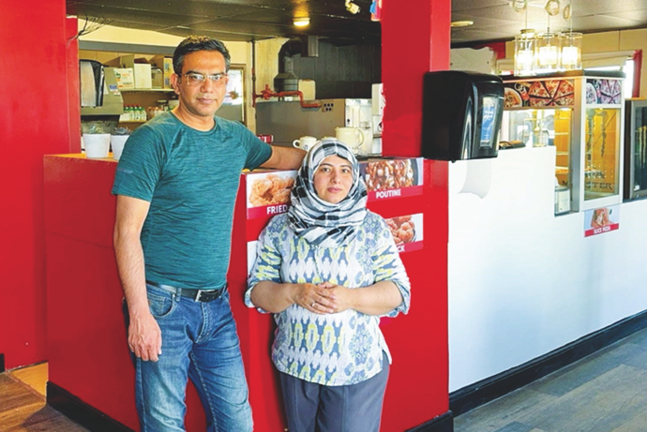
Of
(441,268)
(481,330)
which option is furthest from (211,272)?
(481,330)

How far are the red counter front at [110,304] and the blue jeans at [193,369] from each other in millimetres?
381

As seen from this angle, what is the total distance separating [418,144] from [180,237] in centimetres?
127

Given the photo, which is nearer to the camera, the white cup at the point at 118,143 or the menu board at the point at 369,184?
the menu board at the point at 369,184

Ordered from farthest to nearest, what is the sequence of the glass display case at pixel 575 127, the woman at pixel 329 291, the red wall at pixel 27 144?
the glass display case at pixel 575 127, the red wall at pixel 27 144, the woman at pixel 329 291

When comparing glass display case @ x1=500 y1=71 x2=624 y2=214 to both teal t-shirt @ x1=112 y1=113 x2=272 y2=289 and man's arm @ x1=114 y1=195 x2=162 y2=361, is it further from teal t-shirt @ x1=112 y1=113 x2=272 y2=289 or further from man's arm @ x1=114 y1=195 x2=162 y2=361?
man's arm @ x1=114 y1=195 x2=162 y2=361

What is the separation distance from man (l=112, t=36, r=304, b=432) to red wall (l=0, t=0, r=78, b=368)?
2059mm

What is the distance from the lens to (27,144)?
393cm

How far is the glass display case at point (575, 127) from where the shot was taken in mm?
4180

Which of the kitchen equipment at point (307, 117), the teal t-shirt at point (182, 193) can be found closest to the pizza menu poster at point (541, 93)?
the teal t-shirt at point (182, 193)

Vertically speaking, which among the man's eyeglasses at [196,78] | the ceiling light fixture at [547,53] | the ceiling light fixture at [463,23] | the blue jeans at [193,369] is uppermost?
the ceiling light fixture at [463,23]

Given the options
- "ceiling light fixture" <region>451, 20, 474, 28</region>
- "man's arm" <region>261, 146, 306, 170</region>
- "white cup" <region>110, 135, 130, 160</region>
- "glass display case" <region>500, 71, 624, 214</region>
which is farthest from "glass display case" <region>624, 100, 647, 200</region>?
"ceiling light fixture" <region>451, 20, 474, 28</region>

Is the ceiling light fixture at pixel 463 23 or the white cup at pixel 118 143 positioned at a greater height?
the ceiling light fixture at pixel 463 23

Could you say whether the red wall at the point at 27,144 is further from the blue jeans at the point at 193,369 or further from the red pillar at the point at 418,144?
the blue jeans at the point at 193,369

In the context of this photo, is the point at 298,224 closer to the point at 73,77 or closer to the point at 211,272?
the point at 211,272
